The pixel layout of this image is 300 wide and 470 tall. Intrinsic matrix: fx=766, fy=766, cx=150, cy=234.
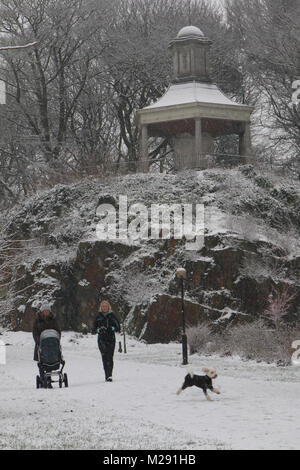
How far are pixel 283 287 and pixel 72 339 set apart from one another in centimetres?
887

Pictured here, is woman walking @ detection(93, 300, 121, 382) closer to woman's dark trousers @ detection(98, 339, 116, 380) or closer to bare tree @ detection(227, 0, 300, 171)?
woman's dark trousers @ detection(98, 339, 116, 380)

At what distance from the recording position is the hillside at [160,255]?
30.1 meters

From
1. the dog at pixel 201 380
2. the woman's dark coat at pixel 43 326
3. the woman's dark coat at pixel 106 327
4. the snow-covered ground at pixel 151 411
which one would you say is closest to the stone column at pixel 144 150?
the snow-covered ground at pixel 151 411

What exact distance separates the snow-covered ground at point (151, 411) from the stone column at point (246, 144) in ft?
62.3

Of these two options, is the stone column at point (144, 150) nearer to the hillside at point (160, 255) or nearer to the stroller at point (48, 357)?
the hillside at point (160, 255)

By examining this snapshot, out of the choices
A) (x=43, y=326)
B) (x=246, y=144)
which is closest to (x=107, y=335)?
(x=43, y=326)

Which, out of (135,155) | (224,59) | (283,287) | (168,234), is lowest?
(283,287)

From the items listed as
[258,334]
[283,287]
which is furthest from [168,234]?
[258,334]

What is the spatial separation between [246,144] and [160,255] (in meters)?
9.55

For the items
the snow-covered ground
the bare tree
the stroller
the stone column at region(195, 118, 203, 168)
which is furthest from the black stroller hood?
the bare tree

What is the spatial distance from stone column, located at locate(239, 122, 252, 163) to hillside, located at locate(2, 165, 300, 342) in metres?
2.95

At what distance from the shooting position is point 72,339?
104ft

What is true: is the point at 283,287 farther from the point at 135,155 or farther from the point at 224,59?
the point at 224,59

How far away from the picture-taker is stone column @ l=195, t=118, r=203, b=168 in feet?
119
